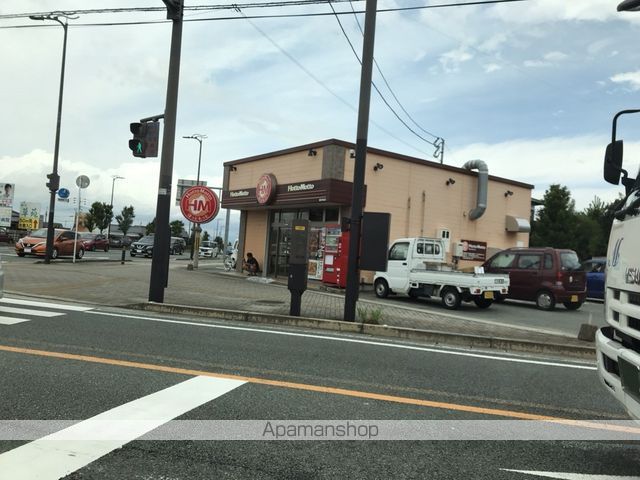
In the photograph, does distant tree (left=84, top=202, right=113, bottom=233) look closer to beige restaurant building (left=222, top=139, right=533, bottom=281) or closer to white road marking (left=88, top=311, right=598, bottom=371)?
beige restaurant building (left=222, top=139, right=533, bottom=281)

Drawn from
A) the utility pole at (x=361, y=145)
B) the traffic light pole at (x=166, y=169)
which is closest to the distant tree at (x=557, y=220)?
the utility pole at (x=361, y=145)

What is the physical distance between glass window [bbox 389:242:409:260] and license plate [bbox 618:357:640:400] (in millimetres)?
12612

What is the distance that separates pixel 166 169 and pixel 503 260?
11.3m

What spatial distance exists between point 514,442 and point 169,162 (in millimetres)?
9250

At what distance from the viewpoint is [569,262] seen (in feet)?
50.5

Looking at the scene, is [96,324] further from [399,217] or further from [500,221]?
[500,221]

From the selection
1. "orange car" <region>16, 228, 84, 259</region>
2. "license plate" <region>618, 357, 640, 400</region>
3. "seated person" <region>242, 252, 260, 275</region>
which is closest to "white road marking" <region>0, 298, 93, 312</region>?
"license plate" <region>618, 357, 640, 400</region>

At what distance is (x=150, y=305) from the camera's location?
10.4m

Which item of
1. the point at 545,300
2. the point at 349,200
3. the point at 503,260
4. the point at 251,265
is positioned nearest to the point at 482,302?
the point at 545,300

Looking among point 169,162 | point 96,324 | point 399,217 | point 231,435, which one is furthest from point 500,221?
point 231,435

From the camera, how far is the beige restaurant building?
18891mm

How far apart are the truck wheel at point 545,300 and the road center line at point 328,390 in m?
12.0

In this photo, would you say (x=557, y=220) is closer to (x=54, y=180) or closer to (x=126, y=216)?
(x=54, y=180)

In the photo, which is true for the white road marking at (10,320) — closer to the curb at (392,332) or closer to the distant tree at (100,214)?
the curb at (392,332)
